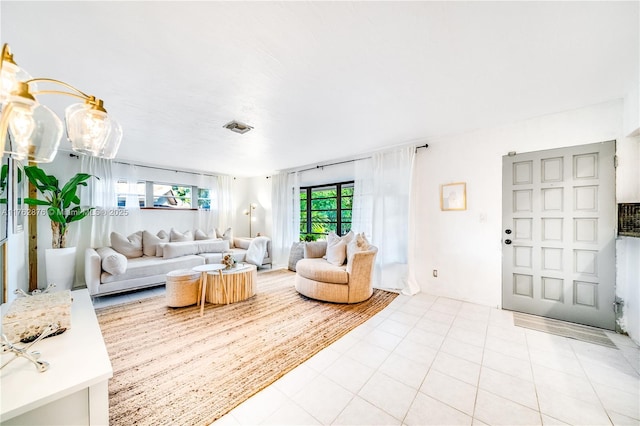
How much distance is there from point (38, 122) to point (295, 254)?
4.42 meters

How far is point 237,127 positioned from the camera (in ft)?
9.53

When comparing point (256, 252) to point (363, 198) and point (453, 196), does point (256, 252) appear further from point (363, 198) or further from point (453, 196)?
point (453, 196)

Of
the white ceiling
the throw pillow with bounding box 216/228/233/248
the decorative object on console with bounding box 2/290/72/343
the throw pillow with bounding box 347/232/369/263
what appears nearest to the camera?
the decorative object on console with bounding box 2/290/72/343

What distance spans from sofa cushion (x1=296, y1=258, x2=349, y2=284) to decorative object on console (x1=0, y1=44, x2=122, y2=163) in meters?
2.71

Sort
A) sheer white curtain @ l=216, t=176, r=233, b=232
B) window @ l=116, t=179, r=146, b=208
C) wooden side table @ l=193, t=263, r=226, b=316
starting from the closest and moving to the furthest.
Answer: wooden side table @ l=193, t=263, r=226, b=316 → window @ l=116, t=179, r=146, b=208 → sheer white curtain @ l=216, t=176, r=233, b=232

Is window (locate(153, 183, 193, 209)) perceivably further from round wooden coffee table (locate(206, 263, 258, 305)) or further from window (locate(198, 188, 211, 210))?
round wooden coffee table (locate(206, 263, 258, 305))

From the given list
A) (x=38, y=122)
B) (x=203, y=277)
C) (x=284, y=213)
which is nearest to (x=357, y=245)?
(x=203, y=277)

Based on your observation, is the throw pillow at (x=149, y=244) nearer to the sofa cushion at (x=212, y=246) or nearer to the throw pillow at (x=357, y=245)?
the sofa cushion at (x=212, y=246)

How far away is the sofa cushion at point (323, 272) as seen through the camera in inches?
128

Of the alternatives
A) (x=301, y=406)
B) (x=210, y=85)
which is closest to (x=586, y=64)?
(x=210, y=85)

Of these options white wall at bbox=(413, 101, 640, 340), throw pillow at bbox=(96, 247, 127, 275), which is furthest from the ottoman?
white wall at bbox=(413, 101, 640, 340)

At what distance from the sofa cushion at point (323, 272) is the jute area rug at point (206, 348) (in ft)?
1.13

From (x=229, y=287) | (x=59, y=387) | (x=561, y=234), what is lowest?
(x=229, y=287)

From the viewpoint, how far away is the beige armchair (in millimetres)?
3238
